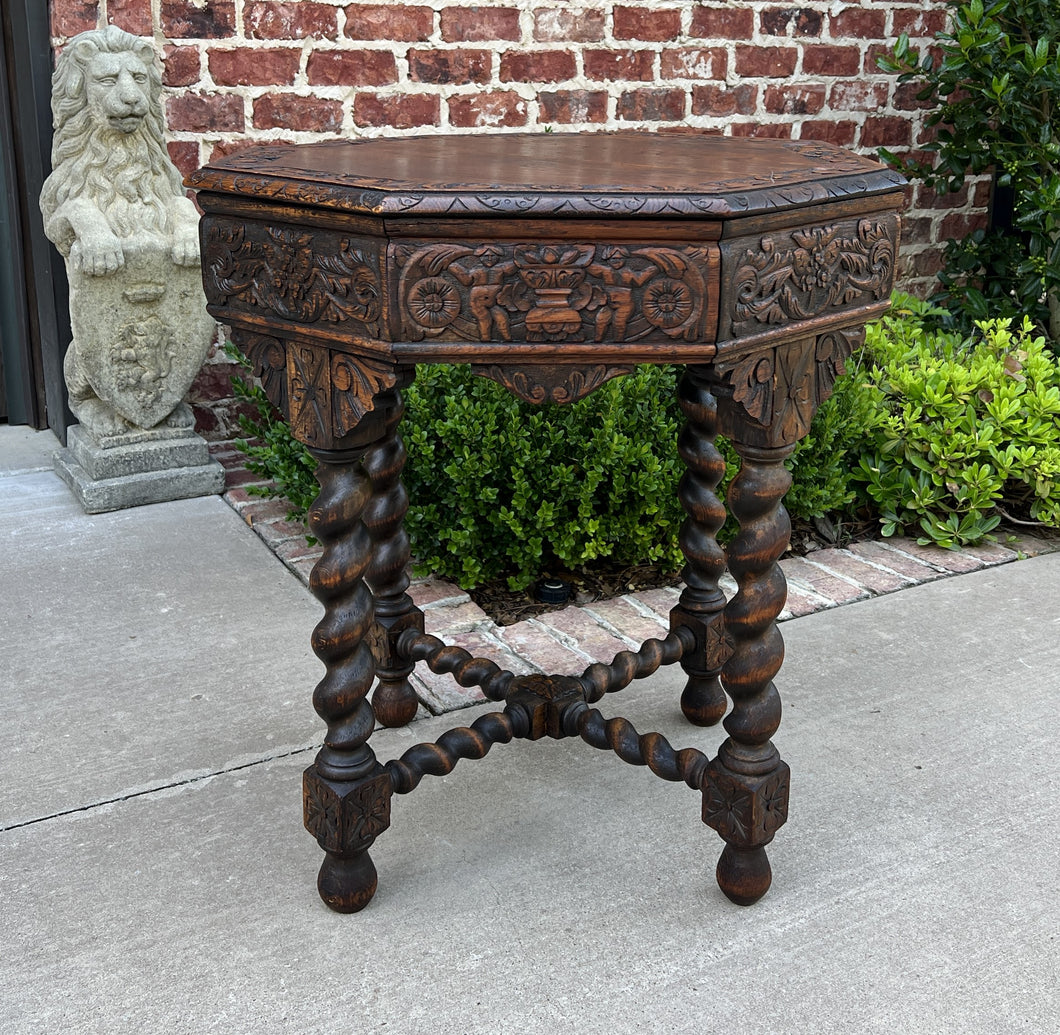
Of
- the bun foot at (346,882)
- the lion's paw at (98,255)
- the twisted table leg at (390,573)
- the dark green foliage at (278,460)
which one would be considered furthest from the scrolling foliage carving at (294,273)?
the lion's paw at (98,255)

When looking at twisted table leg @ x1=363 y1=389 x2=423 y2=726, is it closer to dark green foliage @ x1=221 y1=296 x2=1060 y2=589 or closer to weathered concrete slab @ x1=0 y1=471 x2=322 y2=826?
weathered concrete slab @ x1=0 y1=471 x2=322 y2=826

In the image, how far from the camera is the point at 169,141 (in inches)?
144

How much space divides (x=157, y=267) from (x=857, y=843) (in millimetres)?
2579

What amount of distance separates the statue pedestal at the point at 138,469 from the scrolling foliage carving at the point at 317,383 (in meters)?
1.92

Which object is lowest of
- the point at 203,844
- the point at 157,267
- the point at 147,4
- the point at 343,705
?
the point at 203,844

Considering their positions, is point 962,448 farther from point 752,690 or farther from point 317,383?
point 317,383

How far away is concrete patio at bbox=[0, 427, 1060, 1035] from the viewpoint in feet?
5.57

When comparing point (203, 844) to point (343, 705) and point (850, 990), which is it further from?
point (850, 990)

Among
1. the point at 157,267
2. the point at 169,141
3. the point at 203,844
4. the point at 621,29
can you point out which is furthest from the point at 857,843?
the point at 621,29

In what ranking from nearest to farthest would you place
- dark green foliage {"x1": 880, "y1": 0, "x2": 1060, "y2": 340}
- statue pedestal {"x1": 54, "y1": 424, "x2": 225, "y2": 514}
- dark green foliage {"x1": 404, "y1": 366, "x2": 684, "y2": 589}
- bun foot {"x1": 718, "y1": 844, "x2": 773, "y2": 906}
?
bun foot {"x1": 718, "y1": 844, "x2": 773, "y2": 906}
dark green foliage {"x1": 404, "y1": 366, "x2": 684, "y2": 589}
statue pedestal {"x1": 54, "y1": 424, "x2": 225, "y2": 514}
dark green foliage {"x1": 880, "y1": 0, "x2": 1060, "y2": 340}

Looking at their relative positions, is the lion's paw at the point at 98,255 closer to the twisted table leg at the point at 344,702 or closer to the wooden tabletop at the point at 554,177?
the wooden tabletop at the point at 554,177

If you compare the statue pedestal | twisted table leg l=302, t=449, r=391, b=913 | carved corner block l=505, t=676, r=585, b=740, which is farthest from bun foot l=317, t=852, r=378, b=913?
the statue pedestal

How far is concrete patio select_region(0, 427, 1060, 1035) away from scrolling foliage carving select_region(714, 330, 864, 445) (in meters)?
0.77

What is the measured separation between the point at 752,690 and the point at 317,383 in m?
0.81
